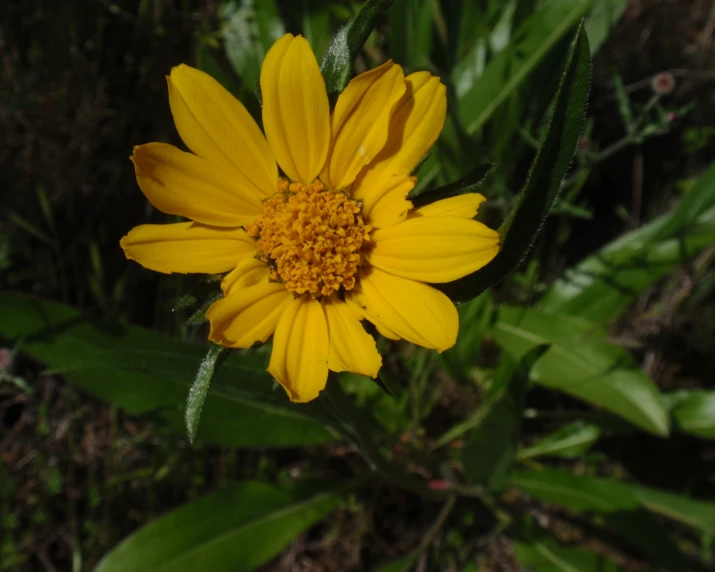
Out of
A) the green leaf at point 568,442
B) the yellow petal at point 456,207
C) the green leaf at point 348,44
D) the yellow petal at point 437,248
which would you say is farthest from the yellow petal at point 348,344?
the green leaf at point 568,442

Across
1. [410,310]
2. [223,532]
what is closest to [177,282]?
[223,532]

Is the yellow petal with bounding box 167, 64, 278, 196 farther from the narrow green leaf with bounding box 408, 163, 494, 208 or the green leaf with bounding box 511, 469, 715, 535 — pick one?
the green leaf with bounding box 511, 469, 715, 535

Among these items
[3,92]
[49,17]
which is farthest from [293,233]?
[49,17]

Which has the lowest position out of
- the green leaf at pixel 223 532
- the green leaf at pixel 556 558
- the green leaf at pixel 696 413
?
the green leaf at pixel 556 558

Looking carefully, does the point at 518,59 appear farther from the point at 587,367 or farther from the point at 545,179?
the point at 545,179

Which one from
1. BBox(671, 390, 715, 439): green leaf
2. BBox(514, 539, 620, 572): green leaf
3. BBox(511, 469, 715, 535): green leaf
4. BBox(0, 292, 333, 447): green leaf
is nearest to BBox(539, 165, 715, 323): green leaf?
BBox(671, 390, 715, 439): green leaf

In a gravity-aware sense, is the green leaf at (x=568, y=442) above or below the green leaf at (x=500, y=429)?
below

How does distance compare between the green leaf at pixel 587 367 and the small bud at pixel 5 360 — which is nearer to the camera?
the small bud at pixel 5 360

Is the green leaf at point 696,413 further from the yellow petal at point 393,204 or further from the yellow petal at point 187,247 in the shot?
the yellow petal at point 187,247
